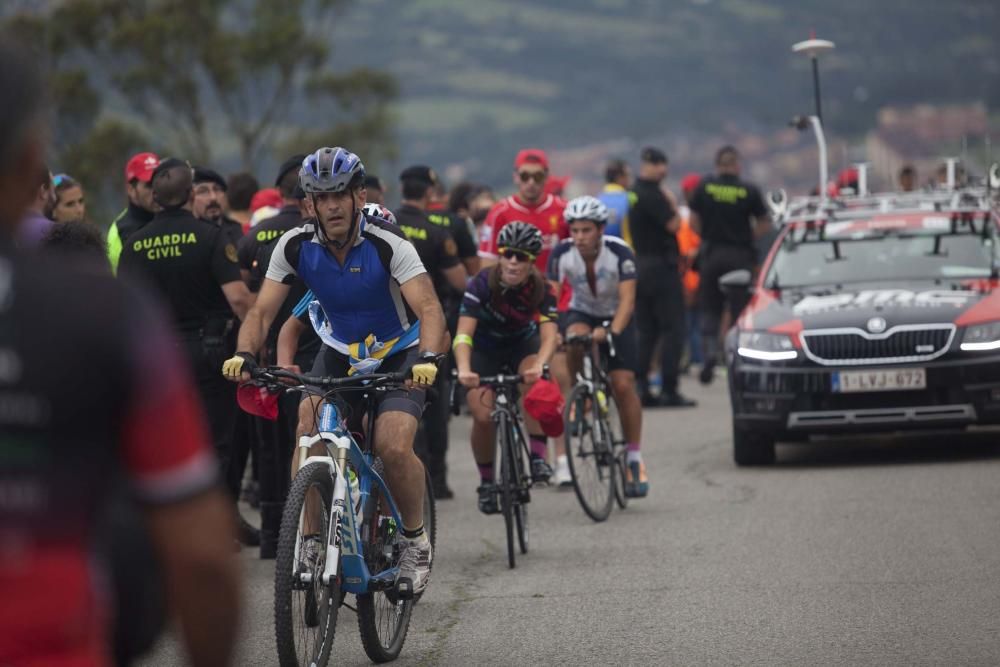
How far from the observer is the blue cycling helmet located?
296 inches

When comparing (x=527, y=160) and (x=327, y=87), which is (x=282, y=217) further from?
→ (x=327, y=87)

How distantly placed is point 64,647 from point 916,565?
6.84m

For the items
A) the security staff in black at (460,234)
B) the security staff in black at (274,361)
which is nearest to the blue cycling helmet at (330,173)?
the security staff in black at (274,361)

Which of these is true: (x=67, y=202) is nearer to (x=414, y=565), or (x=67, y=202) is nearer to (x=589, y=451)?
(x=589, y=451)

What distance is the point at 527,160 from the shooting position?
14.0 metres

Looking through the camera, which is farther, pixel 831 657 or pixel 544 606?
pixel 544 606

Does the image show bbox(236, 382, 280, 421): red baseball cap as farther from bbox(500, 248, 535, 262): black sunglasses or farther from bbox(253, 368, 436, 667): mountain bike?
bbox(500, 248, 535, 262): black sunglasses

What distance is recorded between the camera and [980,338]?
12.8 m

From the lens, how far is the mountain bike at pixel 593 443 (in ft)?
37.4

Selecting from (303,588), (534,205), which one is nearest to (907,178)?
(534,205)

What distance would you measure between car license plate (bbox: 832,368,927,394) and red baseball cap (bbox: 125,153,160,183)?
4910 millimetres

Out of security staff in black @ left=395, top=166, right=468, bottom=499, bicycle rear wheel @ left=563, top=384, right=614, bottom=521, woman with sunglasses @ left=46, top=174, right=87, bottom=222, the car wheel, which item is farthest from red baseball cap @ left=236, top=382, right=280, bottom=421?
the car wheel

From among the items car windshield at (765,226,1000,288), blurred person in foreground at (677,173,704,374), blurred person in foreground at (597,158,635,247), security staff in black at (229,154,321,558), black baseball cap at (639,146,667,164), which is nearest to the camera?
security staff in black at (229,154,321,558)

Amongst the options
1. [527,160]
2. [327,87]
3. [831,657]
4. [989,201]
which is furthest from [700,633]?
[327,87]
